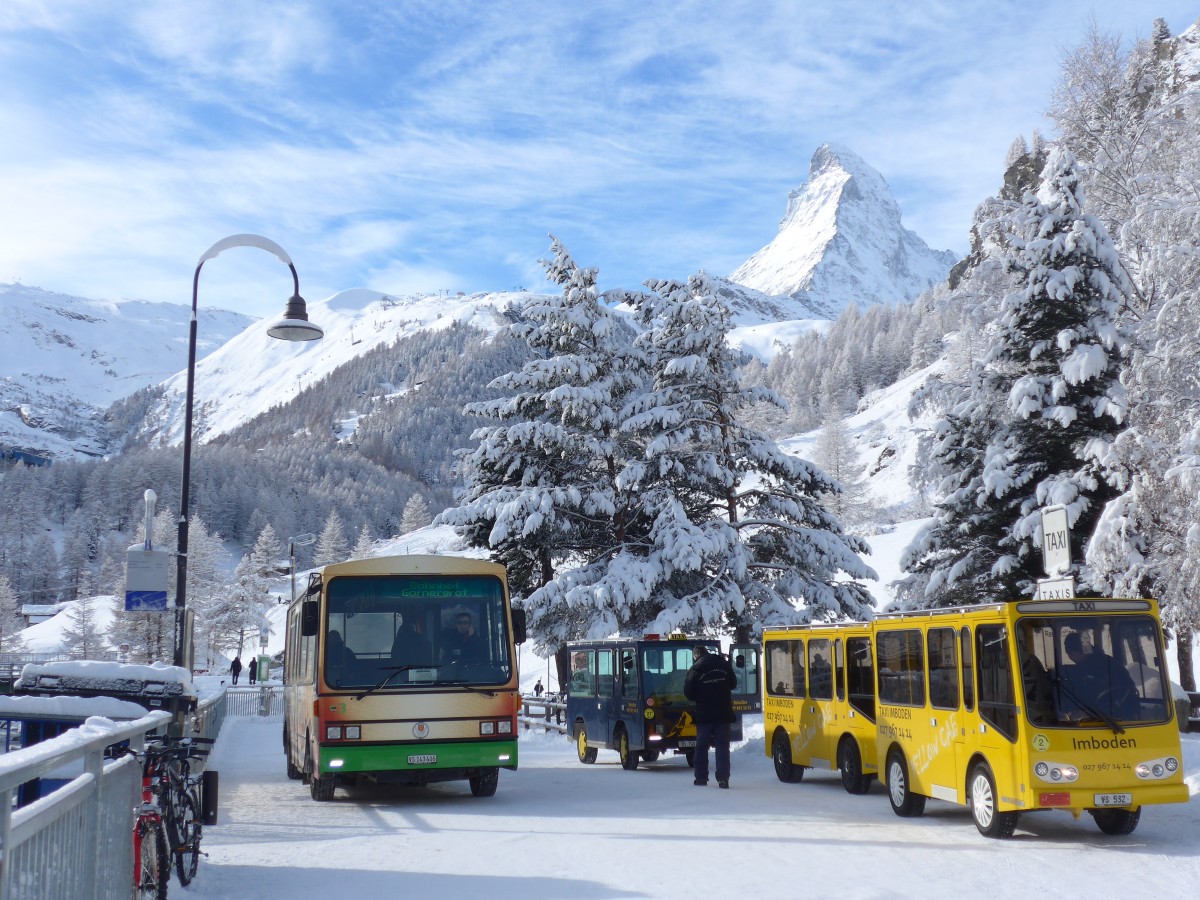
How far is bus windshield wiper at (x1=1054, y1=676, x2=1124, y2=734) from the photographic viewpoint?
35.6ft

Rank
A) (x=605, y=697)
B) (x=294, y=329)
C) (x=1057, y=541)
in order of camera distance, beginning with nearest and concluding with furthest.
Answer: (x=1057, y=541) → (x=294, y=329) → (x=605, y=697)

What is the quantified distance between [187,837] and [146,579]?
33.0 feet

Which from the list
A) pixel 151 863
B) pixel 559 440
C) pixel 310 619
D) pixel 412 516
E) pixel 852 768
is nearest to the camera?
pixel 151 863

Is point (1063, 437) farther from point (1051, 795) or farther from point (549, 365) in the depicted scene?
point (1051, 795)

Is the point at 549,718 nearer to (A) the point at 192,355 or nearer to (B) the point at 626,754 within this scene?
(B) the point at 626,754

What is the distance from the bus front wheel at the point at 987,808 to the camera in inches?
439

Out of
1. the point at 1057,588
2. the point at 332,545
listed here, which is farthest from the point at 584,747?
the point at 332,545

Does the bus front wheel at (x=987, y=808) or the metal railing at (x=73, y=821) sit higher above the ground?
the metal railing at (x=73, y=821)

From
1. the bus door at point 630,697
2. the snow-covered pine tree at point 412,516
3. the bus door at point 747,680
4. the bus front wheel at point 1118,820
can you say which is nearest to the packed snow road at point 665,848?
the bus front wheel at point 1118,820

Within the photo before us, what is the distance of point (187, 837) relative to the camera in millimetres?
8797

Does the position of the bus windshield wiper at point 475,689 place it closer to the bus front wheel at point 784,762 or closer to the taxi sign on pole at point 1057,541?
the bus front wheel at point 784,762

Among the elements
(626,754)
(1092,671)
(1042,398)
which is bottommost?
(626,754)

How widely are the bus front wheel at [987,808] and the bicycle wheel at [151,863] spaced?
745 centimetres

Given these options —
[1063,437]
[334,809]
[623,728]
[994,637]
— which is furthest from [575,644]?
[994,637]
